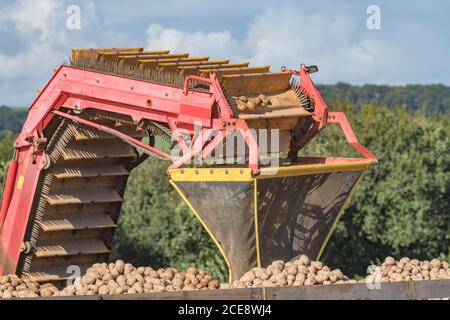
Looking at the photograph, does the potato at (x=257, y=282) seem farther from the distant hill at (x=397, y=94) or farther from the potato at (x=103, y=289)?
the distant hill at (x=397, y=94)

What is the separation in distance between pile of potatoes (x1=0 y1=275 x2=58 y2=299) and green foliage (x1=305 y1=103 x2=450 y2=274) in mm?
13778

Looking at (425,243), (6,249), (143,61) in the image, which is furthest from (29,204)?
(425,243)

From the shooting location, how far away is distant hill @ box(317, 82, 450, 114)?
7012cm

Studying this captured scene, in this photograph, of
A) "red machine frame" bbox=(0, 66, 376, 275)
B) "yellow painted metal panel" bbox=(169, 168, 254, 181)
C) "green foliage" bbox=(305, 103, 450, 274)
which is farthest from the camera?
"green foliage" bbox=(305, 103, 450, 274)

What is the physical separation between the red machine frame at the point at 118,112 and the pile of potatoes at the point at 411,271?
1.24 metres

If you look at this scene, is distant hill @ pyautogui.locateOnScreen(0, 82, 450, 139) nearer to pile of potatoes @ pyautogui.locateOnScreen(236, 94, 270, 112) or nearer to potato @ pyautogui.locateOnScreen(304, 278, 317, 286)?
pile of potatoes @ pyautogui.locateOnScreen(236, 94, 270, 112)

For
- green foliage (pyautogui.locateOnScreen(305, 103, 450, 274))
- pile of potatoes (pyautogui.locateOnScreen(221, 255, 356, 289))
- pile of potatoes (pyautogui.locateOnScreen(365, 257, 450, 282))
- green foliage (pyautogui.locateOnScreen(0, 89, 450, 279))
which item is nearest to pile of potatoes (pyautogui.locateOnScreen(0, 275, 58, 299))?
pile of potatoes (pyautogui.locateOnScreen(221, 255, 356, 289))

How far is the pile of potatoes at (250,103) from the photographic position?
8.81 m

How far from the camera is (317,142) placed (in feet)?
79.2

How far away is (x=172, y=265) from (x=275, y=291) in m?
15.7

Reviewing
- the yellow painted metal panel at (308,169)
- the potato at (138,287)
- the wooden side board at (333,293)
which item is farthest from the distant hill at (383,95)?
the wooden side board at (333,293)
